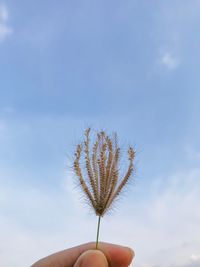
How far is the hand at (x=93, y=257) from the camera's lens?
691 cm

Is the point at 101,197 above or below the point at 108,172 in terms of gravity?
below

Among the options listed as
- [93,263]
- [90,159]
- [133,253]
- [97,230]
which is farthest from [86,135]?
[133,253]

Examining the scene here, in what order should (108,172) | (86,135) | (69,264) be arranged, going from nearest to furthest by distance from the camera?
(108,172), (86,135), (69,264)

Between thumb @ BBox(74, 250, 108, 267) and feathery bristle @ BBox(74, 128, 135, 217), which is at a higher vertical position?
feathery bristle @ BBox(74, 128, 135, 217)

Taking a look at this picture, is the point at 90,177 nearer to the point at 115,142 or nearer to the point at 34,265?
the point at 115,142

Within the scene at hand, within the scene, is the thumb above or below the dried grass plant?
below

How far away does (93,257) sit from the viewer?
6867 mm

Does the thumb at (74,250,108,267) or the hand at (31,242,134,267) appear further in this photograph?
the hand at (31,242,134,267)

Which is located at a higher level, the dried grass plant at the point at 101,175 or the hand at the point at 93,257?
the dried grass plant at the point at 101,175

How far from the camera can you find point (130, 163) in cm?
786

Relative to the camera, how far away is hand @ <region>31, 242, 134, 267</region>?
691 centimetres

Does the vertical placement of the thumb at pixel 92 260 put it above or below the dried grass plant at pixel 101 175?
below

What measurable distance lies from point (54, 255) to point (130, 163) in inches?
158

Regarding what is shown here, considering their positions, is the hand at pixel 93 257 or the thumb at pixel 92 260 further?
the hand at pixel 93 257
